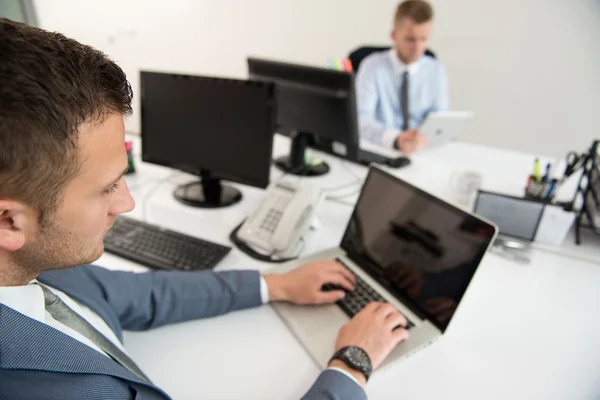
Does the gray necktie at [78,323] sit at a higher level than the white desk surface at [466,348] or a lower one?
higher

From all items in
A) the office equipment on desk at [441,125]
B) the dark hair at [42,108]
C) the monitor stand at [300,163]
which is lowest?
the monitor stand at [300,163]

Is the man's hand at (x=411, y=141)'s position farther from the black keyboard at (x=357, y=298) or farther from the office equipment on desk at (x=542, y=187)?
the black keyboard at (x=357, y=298)

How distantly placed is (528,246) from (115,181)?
1.16 meters

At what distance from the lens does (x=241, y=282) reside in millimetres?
875

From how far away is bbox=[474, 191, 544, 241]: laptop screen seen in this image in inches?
44.4

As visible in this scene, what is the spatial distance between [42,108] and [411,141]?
1584 mm

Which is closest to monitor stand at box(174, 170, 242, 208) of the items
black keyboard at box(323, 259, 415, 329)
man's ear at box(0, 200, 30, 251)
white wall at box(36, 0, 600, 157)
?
black keyboard at box(323, 259, 415, 329)

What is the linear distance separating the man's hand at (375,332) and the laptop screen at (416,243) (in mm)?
81

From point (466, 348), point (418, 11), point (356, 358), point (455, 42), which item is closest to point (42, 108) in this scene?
point (356, 358)

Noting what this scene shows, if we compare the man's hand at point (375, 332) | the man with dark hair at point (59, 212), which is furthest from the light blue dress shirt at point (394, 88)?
the man with dark hair at point (59, 212)

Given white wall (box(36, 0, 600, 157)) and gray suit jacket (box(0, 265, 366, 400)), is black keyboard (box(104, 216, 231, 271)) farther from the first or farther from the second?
white wall (box(36, 0, 600, 157))

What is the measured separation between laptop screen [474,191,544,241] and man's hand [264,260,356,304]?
549mm

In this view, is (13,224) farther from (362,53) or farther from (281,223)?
(362,53)

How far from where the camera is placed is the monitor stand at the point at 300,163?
158 centimetres
